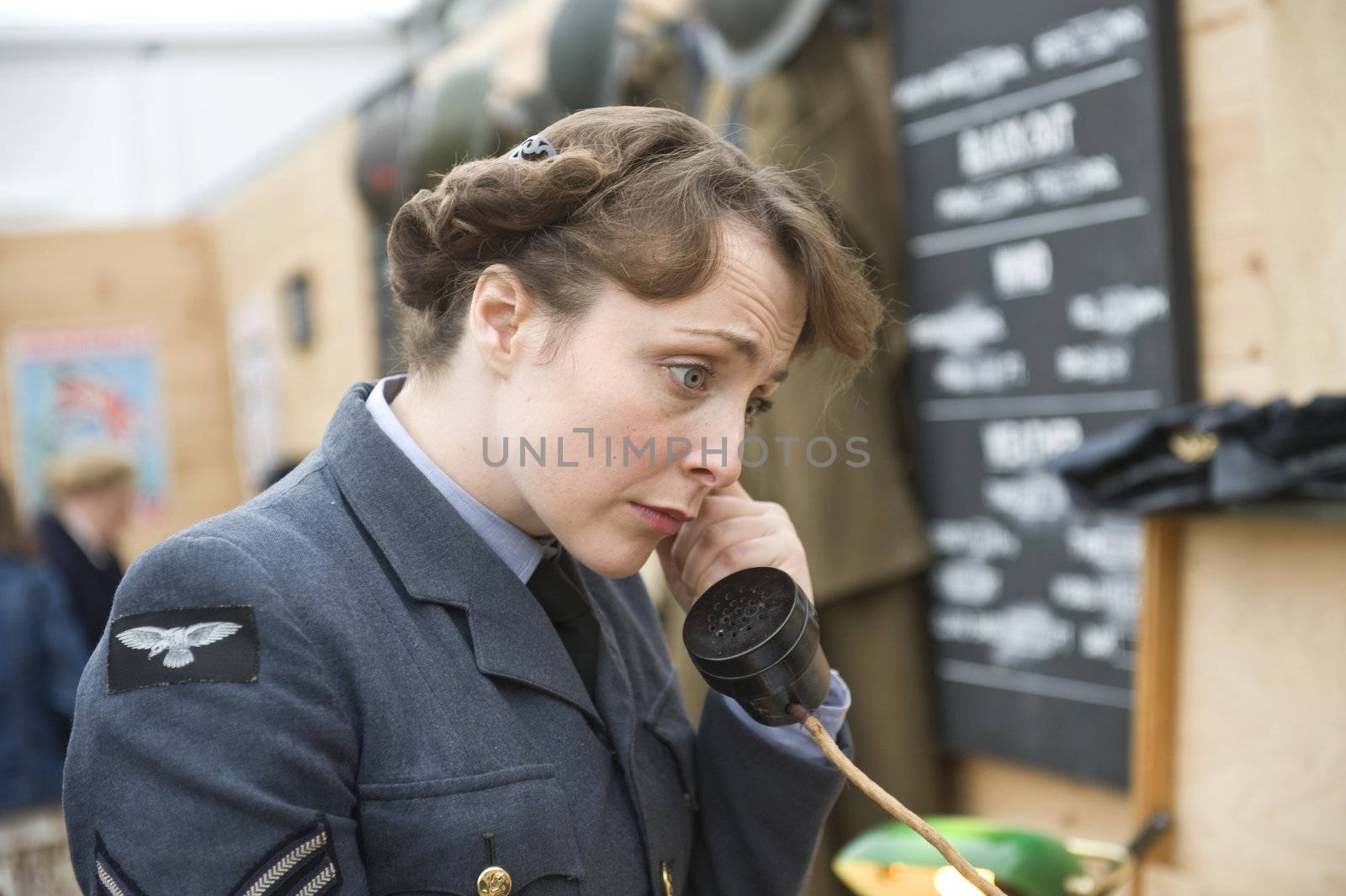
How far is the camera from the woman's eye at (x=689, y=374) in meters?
1.21

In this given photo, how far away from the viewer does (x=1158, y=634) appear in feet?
7.12

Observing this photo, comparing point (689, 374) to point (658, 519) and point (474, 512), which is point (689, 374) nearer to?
point (658, 519)

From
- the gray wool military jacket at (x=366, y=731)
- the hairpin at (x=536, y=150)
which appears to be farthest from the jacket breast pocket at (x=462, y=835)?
the hairpin at (x=536, y=150)

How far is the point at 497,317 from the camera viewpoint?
126 centimetres

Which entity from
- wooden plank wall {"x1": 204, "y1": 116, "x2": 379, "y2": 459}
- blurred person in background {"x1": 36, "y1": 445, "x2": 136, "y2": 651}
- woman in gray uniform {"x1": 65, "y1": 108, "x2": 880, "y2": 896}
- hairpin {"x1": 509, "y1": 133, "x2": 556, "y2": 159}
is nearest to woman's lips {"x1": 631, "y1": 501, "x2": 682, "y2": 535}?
woman in gray uniform {"x1": 65, "y1": 108, "x2": 880, "y2": 896}

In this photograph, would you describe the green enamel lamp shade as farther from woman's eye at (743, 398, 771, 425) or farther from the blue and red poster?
the blue and red poster

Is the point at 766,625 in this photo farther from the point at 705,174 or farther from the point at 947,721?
the point at 947,721

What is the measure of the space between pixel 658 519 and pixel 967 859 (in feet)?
2.69

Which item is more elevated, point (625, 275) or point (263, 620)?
point (625, 275)

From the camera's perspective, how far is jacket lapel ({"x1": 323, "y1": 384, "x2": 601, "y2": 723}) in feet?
3.98

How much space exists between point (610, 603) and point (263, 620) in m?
0.54

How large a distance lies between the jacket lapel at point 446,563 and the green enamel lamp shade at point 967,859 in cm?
67

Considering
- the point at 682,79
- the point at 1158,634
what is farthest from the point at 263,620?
the point at 682,79

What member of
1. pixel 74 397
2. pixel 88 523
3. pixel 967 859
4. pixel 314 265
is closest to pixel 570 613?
pixel 967 859
